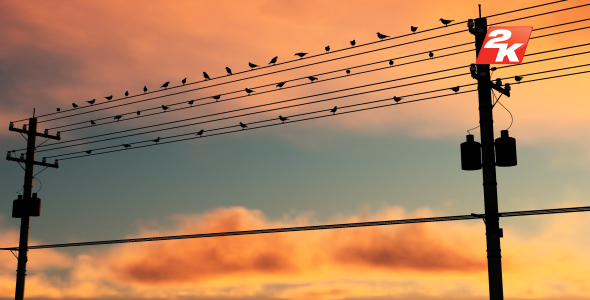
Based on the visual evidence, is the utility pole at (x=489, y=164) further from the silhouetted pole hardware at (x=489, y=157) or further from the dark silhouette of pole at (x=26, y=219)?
the dark silhouette of pole at (x=26, y=219)

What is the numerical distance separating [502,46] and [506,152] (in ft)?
12.9

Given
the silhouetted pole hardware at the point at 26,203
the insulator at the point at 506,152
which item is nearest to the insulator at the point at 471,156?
the insulator at the point at 506,152

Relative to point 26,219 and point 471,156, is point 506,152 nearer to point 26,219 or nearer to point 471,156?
point 471,156

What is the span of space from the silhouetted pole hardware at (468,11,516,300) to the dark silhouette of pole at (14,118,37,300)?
2437cm

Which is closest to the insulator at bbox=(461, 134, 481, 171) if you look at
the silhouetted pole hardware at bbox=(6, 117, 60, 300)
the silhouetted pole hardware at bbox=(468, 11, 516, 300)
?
the silhouetted pole hardware at bbox=(468, 11, 516, 300)

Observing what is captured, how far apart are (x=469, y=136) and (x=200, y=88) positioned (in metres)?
13.3

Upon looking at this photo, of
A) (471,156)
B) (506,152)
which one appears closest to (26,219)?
(471,156)

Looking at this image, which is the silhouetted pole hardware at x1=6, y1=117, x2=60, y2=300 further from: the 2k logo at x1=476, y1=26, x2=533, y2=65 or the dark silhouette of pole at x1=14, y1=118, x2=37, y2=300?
the 2k logo at x1=476, y1=26, x2=533, y2=65

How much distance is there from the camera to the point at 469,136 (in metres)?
19.8

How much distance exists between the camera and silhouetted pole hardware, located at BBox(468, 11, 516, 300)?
18422 millimetres

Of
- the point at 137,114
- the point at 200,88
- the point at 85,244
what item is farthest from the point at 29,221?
the point at 200,88

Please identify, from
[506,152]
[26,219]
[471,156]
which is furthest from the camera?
[26,219]

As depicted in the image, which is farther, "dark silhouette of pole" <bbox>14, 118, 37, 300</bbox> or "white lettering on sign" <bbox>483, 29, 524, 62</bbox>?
"dark silhouette of pole" <bbox>14, 118, 37, 300</bbox>

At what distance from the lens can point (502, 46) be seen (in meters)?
21.2
